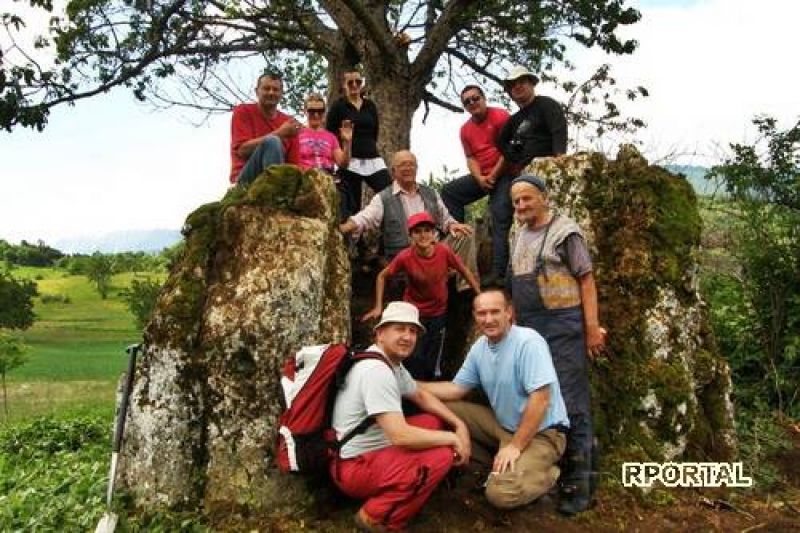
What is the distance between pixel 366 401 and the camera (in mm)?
4816

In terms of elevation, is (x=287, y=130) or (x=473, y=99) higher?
(x=473, y=99)

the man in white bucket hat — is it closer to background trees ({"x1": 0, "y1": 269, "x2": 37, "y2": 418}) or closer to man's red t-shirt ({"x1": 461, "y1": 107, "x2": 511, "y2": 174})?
man's red t-shirt ({"x1": 461, "y1": 107, "x2": 511, "y2": 174})

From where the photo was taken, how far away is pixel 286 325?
5.77 meters

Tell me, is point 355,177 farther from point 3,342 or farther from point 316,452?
point 3,342

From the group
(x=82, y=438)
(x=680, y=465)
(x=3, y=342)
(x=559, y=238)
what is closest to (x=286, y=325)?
(x=559, y=238)

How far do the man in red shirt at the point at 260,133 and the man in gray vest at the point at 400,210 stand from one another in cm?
96

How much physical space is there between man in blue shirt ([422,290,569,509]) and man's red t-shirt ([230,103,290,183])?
3.07m

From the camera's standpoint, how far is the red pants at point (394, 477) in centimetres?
492

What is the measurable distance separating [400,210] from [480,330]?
1787mm

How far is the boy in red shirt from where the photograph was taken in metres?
6.54

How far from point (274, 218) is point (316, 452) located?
2.03m

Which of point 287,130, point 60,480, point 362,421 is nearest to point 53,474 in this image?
point 60,480
